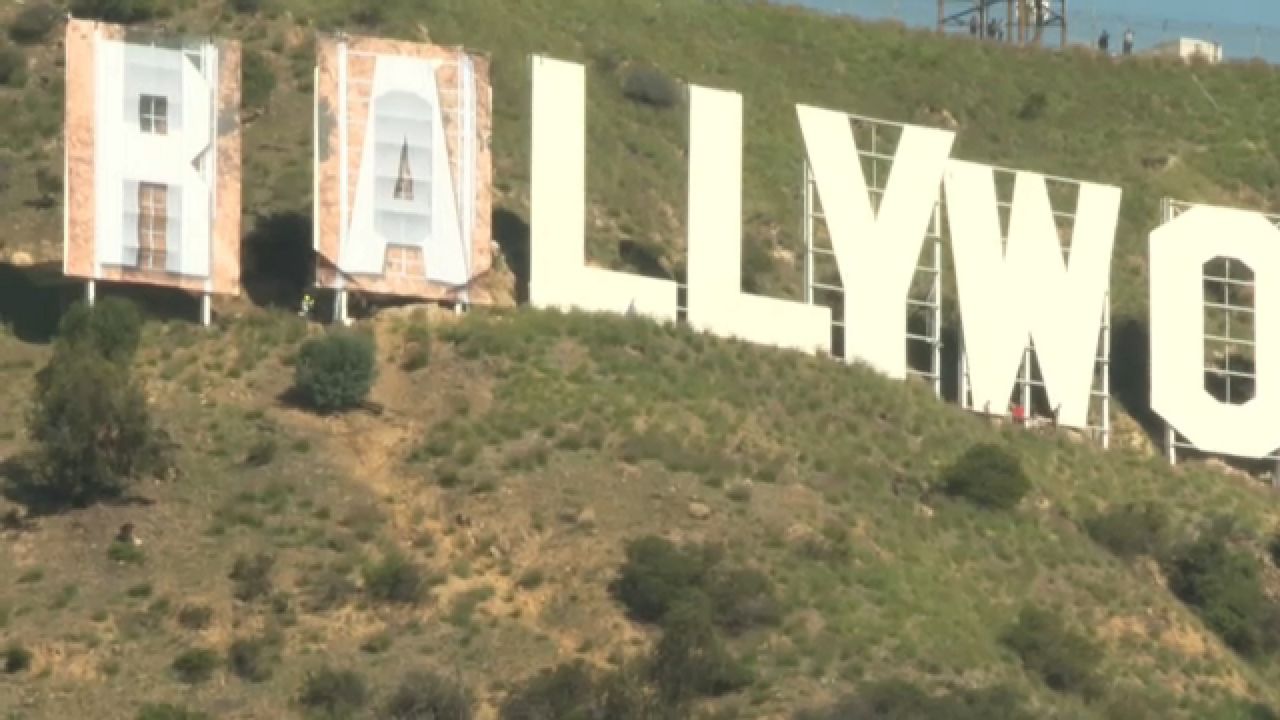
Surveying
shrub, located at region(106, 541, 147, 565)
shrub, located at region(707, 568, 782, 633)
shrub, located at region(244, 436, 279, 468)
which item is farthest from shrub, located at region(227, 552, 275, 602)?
shrub, located at region(707, 568, 782, 633)

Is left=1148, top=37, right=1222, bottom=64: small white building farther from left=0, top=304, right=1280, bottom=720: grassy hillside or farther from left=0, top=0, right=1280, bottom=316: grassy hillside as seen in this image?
left=0, top=304, right=1280, bottom=720: grassy hillside

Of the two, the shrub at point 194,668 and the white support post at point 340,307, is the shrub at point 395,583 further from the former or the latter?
the white support post at point 340,307

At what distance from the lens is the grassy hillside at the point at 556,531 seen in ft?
197

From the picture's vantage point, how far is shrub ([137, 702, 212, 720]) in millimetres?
56062

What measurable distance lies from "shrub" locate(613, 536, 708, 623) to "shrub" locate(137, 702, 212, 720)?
26.5 ft

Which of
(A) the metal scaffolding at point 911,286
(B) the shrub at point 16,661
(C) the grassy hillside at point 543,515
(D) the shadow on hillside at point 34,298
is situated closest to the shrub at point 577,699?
(C) the grassy hillside at point 543,515

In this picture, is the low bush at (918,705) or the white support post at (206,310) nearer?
the low bush at (918,705)

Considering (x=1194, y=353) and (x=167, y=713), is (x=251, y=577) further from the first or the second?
(x=1194, y=353)

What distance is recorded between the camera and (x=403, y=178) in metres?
70.2

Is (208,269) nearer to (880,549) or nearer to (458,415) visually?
(458,415)

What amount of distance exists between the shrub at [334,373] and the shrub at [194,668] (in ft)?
29.4

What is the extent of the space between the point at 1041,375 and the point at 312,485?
1822cm

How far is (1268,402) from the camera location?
78188mm

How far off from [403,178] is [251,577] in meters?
11.5
